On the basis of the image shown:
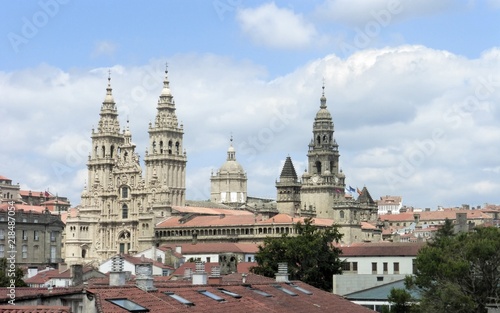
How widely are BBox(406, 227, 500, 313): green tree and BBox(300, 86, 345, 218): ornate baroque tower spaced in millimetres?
118945

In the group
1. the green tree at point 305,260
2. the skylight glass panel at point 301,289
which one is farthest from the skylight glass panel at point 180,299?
the green tree at point 305,260

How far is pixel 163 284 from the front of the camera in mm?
37281

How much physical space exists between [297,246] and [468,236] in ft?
89.0

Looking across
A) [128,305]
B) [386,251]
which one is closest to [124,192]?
[386,251]

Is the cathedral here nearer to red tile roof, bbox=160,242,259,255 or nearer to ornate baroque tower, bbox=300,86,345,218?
ornate baroque tower, bbox=300,86,345,218

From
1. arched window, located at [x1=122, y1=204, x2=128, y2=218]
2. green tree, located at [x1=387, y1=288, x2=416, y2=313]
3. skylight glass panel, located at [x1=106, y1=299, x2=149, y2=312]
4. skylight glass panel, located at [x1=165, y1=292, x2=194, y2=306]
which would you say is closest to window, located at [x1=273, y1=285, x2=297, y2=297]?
green tree, located at [x1=387, y1=288, x2=416, y2=313]

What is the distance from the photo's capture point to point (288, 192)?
168 m

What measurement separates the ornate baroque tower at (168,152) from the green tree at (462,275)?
118612mm

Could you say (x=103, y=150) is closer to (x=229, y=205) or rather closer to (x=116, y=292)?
(x=229, y=205)

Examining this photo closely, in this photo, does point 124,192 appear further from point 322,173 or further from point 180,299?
point 180,299

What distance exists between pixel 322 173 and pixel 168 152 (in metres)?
26.8

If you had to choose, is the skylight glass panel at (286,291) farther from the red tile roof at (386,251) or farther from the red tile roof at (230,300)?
the red tile roof at (386,251)

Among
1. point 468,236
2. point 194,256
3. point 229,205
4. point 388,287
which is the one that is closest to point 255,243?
point 194,256

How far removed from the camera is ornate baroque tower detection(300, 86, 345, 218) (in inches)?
6678
